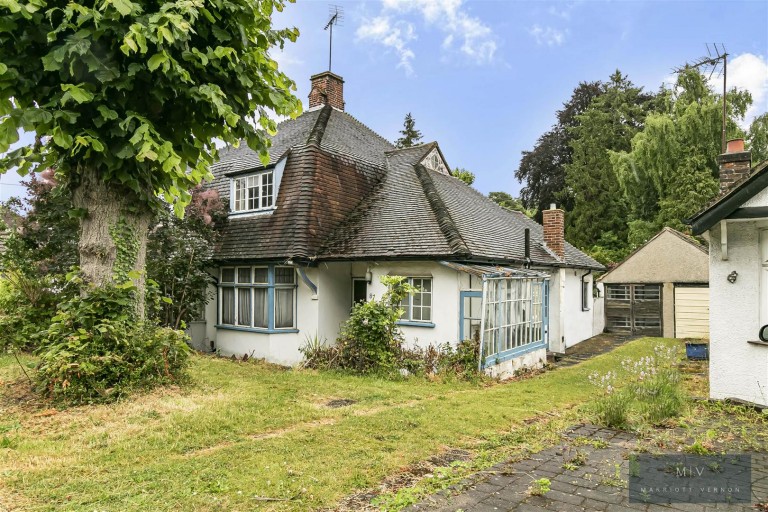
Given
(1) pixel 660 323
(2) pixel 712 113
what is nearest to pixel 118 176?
(1) pixel 660 323

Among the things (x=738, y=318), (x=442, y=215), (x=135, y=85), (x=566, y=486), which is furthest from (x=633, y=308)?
(x=135, y=85)

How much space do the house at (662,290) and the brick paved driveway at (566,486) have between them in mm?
16930

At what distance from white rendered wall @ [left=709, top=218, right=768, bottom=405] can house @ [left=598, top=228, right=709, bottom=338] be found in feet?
45.1

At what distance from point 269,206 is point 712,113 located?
2726cm

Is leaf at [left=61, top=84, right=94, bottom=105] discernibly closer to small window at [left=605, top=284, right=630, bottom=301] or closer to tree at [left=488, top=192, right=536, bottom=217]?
small window at [left=605, top=284, right=630, bottom=301]

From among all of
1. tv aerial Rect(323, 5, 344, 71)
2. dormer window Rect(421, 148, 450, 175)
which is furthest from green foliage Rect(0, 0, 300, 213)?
tv aerial Rect(323, 5, 344, 71)

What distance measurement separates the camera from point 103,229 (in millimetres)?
7730

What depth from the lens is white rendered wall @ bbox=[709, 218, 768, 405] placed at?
24.9 ft

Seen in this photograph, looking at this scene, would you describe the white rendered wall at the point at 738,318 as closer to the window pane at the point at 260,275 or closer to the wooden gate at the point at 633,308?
the window pane at the point at 260,275

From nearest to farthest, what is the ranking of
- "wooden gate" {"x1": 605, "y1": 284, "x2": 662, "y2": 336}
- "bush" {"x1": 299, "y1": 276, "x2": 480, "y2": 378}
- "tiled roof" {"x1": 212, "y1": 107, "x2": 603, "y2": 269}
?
"bush" {"x1": 299, "y1": 276, "x2": 480, "y2": 378}, "tiled roof" {"x1": 212, "y1": 107, "x2": 603, "y2": 269}, "wooden gate" {"x1": 605, "y1": 284, "x2": 662, "y2": 336}

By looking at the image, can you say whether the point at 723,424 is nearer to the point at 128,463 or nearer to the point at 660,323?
the point at 128,463

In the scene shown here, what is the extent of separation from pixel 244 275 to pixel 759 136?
98.8 feet

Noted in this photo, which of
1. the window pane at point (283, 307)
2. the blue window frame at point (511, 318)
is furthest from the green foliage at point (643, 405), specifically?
the window pane at point (283, 307)

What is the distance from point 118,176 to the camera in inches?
285
